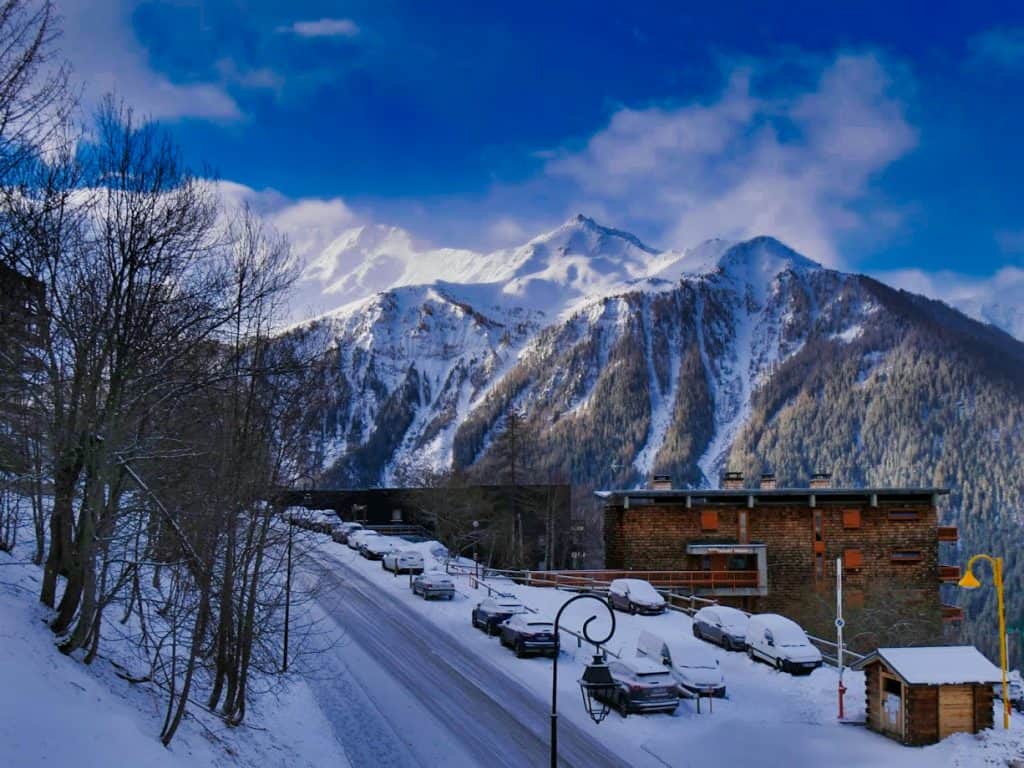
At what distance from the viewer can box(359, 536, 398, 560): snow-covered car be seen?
55.0 metres

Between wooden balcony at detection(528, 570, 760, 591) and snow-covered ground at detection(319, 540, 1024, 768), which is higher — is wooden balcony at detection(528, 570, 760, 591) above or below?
above

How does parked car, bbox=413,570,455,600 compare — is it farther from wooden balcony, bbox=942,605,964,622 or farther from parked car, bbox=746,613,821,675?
wooden balcony, bbox=942,605,964,622

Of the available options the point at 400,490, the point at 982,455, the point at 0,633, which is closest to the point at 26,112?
the point at 0,633

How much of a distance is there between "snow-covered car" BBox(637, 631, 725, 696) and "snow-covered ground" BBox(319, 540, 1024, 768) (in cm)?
52

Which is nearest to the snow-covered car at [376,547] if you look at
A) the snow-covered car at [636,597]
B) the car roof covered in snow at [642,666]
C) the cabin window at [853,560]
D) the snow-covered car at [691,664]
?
the snow-covered car at [636,597]

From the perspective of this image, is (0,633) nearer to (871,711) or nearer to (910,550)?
(871,711)

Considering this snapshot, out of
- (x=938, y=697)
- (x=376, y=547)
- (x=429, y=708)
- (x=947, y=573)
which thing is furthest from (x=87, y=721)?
(x=376, y=547)

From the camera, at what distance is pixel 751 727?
23.7 m

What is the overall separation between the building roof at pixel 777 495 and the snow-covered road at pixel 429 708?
599 inches

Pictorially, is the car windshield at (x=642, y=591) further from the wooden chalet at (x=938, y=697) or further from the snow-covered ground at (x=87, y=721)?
the snow-covered ground at (x=87, y=721)

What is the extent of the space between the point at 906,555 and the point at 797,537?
18.6ft

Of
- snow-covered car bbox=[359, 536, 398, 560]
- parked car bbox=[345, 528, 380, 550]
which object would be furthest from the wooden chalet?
parked car bbox=[345, 528, 380, 550]

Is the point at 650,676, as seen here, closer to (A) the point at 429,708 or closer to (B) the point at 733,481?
(A) the point at 429,708

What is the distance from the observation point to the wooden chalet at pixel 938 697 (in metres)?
22.0
